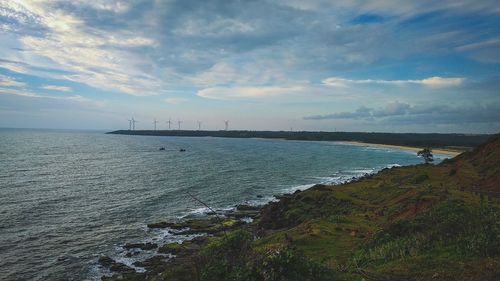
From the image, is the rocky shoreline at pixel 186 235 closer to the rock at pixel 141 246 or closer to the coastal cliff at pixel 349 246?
the rock at pixel 141 246

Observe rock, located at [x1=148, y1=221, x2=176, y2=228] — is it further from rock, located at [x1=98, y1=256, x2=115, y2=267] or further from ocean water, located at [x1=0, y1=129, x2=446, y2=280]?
rock, located at [x1=98, y1=256, x2=115, y2=267]

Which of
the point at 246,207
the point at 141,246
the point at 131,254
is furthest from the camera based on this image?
the point at 246,207

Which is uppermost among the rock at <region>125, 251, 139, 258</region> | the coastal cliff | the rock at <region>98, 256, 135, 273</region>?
the coastal cliff

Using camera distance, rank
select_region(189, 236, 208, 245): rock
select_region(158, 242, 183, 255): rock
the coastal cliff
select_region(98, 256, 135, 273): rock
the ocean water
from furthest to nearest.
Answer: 1. select_region(189, 236, 208, 245): rock
2. select_region(158, 242, 183, 255): rock
3. the ocean water
4. select_region(98, 256, 135, 273): rock
5. the coastal cliff

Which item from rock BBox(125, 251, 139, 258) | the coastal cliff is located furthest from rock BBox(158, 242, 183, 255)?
rock BBox(125, 251, 139, 258)

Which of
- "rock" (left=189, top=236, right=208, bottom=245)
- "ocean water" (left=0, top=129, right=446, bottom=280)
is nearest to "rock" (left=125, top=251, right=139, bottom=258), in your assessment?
"ocean water" (left=0, top=129, right=446, bottom=280)

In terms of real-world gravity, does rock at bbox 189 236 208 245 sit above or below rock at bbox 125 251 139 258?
above

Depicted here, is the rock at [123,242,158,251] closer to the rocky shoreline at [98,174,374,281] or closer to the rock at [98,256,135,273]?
the rocky shoreline at [98,174,374,281]

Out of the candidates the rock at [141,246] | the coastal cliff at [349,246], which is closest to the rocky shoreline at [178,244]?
the rock at [141,246]

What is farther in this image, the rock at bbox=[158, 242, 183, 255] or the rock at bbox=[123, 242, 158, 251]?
the rock at bbox=[123, 242, 158, 251]

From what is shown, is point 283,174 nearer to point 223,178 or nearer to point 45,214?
point 223,178

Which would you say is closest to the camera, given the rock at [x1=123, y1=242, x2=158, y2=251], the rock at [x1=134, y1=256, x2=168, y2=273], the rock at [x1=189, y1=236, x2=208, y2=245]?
the rock at [x1=134, y1=256, x2=168, y2=273]

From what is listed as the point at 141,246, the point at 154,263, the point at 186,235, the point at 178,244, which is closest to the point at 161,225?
the point at 186,235

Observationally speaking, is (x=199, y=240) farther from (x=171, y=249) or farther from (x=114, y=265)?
(x=114, y=265)
